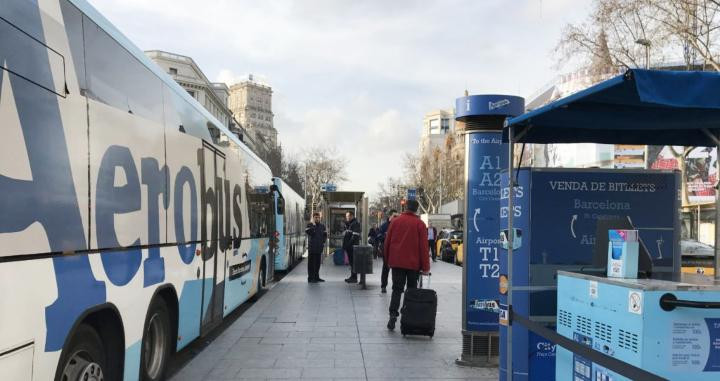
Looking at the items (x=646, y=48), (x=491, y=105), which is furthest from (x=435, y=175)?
(x=491, y=105)

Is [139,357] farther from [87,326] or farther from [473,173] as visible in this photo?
[473,173]

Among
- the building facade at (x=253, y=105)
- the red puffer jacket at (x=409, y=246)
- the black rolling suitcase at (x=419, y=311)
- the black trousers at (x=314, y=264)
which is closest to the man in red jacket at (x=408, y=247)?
the red puffer jacket at (x=409, y=246)

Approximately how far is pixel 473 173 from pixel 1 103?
5188mm

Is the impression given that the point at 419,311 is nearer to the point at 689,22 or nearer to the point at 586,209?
the point at 586,209

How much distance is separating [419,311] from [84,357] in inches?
201

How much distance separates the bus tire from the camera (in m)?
3.77

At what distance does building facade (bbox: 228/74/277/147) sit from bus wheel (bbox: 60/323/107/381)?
5423 inches

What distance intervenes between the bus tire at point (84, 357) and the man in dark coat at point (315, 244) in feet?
37.3

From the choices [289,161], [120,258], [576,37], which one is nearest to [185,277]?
[120,258]

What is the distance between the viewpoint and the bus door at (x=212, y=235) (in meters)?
7.48

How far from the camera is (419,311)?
8.34 meters

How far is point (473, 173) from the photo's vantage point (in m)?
7.06

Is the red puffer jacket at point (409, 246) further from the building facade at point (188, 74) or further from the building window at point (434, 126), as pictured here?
the building window at point (434, 126)

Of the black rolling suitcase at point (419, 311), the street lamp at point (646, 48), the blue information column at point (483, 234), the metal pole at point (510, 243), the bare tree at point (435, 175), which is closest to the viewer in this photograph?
the metal pole at point (510, 243)
